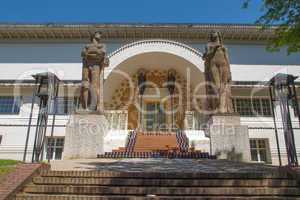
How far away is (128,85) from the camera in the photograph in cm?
2042

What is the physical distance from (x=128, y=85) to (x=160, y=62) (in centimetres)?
287

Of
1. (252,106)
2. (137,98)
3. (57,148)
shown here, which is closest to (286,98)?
(252,106)

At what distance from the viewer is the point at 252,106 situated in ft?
62.6

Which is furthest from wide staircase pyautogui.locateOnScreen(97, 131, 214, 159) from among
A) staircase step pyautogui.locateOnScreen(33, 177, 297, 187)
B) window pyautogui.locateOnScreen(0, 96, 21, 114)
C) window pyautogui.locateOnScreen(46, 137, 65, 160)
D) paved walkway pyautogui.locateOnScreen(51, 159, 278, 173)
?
window pyautogui.locateOnScreen(0, 96, 21, 114)

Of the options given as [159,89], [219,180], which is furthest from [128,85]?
[219,180]

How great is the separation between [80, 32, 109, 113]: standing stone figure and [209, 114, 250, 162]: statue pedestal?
4994 millimetres

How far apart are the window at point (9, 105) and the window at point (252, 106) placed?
14701 mm

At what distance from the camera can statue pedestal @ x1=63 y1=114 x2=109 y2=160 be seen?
1144cm

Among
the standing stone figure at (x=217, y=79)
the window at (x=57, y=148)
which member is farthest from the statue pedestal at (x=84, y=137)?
the window at (x=57, y=148)

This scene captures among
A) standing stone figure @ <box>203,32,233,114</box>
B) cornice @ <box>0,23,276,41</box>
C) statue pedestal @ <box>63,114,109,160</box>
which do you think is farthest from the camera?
cornice @ <box>0,23,276,41</box>

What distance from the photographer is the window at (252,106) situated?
18.9 meters

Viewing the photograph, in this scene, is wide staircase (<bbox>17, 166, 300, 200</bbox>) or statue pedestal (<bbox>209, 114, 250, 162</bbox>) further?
statue pedestal (<bbox>209, 114, 250, 162</bbox>)

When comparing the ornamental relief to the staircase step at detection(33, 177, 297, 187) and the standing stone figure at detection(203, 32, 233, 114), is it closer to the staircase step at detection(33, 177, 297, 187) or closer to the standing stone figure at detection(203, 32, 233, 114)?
the standing stone figure at detection(203, 32, 233, 114)

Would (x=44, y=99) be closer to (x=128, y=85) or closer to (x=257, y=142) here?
(x=128, y=85)
